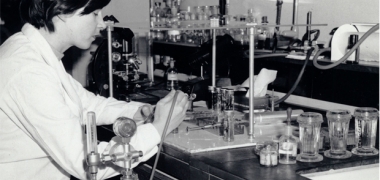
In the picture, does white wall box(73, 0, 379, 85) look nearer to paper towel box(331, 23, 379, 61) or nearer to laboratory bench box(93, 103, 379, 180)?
paper towel box(331, 23, 379, 61)

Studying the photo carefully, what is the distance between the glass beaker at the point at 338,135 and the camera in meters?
1.87

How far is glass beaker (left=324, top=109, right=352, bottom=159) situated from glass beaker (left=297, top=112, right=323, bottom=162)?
0.21ft

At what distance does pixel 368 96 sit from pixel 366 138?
2.45 ft

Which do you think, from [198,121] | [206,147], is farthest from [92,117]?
[198,121]

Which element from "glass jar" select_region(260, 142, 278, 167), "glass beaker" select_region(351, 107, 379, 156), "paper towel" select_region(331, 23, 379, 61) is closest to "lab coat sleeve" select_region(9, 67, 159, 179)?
"glass jar" select_region(260, 142, 278, 167)

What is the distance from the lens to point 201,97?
2.95m

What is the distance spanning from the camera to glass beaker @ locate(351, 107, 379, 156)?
6.25 feet

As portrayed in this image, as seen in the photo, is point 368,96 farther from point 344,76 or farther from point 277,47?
point 277,47

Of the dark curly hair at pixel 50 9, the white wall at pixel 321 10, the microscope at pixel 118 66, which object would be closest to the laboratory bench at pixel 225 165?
the dark curly hair at pixel 50 9

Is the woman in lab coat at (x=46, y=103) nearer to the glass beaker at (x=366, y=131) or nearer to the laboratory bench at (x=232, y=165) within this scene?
A: the laboratory bench at (x=232, y=165)

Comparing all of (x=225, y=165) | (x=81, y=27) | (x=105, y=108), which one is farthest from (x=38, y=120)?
(x=105, y=108)

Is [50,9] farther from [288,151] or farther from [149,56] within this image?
[149,56]

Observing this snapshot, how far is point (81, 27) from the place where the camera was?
1849mm

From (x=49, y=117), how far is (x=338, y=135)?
107 centimetres
